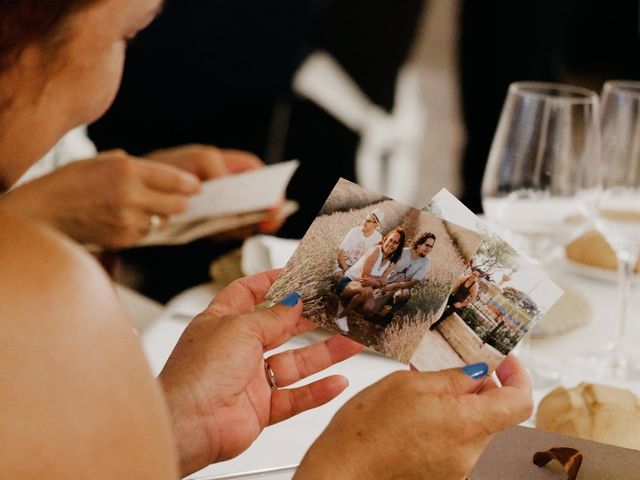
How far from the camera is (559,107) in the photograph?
105cm

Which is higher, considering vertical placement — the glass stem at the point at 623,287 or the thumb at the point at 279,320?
the thumb at the point at 279,320

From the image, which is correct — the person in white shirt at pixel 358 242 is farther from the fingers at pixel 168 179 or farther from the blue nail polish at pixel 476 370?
the fingers at pixel 168 179

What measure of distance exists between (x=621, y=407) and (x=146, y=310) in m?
0.76

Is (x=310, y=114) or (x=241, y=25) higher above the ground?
(x=241, y=25)

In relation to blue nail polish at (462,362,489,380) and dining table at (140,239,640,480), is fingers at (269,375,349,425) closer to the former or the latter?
dining table at (140,239,640,480)

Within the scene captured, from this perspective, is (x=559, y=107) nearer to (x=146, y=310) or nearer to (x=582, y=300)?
(x=582, y=300)

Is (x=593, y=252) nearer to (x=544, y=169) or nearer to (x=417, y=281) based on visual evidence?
(x=544, y=169)

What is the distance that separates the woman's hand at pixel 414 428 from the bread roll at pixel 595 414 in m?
0.16

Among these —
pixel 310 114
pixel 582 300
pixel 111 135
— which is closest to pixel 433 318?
pixel 582 300

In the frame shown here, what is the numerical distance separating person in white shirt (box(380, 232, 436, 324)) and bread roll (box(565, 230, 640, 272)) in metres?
0.65

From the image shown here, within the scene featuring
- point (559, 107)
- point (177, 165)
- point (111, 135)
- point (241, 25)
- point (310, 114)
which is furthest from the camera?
point (241, 25)

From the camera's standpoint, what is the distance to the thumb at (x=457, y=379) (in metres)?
0.71

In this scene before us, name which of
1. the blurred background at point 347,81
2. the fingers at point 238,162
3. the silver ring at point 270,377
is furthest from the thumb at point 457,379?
the blurred background at point 347,81

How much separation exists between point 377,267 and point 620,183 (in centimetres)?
44
